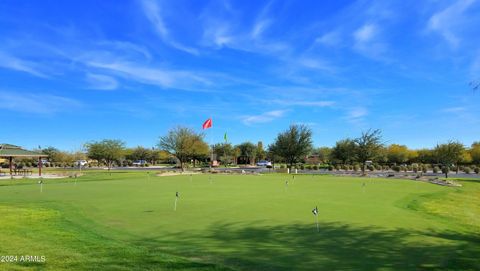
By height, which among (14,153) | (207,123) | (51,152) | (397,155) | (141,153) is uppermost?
(207,123)

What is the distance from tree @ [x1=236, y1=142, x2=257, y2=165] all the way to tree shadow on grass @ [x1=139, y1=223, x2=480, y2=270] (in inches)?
3975

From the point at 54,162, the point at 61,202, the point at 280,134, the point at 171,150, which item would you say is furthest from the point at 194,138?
the point at 54,162

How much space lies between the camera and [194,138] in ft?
216

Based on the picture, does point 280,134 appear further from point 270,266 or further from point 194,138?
point 270,266

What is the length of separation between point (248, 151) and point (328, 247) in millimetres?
104242

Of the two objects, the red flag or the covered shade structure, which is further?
the red flag

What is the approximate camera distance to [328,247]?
859 cm

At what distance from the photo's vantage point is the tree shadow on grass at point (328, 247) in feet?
24.0

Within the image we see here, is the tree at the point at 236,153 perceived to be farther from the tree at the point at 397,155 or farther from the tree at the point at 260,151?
the tree at the point at 397,155

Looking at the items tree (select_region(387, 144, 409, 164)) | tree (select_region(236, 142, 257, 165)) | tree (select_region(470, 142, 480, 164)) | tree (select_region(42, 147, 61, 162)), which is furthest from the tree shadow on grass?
tree (select_region(42, 147, 61, 162))

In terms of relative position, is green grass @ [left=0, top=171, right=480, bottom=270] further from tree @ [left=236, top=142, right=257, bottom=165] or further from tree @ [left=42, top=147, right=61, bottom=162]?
tree @ [left=42, top=147, right=61, bottom=162]

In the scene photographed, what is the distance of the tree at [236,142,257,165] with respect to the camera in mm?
111981

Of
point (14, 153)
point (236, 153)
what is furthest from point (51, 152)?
point (14, 153)

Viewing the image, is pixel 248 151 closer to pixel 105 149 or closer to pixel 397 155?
pixel 397 155
